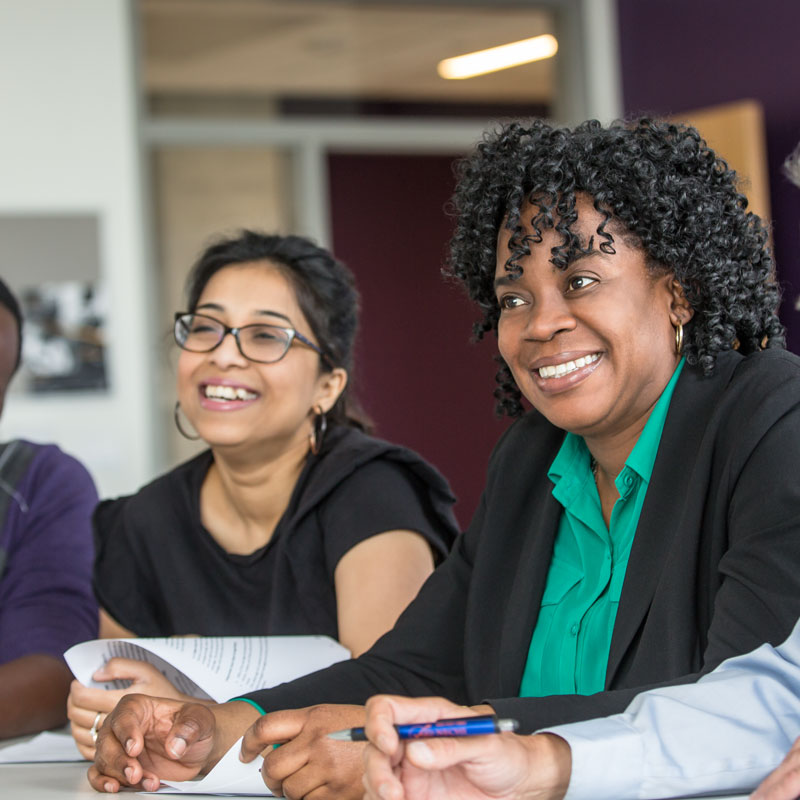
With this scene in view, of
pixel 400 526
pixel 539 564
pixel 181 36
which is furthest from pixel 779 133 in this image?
pixel 539 564

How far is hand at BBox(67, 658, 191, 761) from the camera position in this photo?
1.79 metres

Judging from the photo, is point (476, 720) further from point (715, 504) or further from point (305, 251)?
point (305, 251)

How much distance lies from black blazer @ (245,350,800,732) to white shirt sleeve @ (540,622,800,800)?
3cm


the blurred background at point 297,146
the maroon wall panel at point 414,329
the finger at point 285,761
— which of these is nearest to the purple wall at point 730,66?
the blurred background at point 297,146

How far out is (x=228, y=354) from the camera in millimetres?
2365

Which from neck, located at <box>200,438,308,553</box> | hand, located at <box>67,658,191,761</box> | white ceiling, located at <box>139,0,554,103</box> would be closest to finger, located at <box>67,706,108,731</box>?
hand, located at <box>67,658,191,761</box>

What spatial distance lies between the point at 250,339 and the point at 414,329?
3531mm

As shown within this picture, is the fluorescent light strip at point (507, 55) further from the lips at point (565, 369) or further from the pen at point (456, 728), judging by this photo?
the pen at point (456, 728)

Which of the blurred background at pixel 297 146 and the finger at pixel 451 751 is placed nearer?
the finger at pixel 451 751

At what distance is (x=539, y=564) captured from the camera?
1.68 meters

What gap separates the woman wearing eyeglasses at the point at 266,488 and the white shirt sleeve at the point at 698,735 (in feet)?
Result: 3.09

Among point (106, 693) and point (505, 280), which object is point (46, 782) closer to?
point (106, 693)

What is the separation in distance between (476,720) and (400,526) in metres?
1.06

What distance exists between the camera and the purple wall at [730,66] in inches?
189
